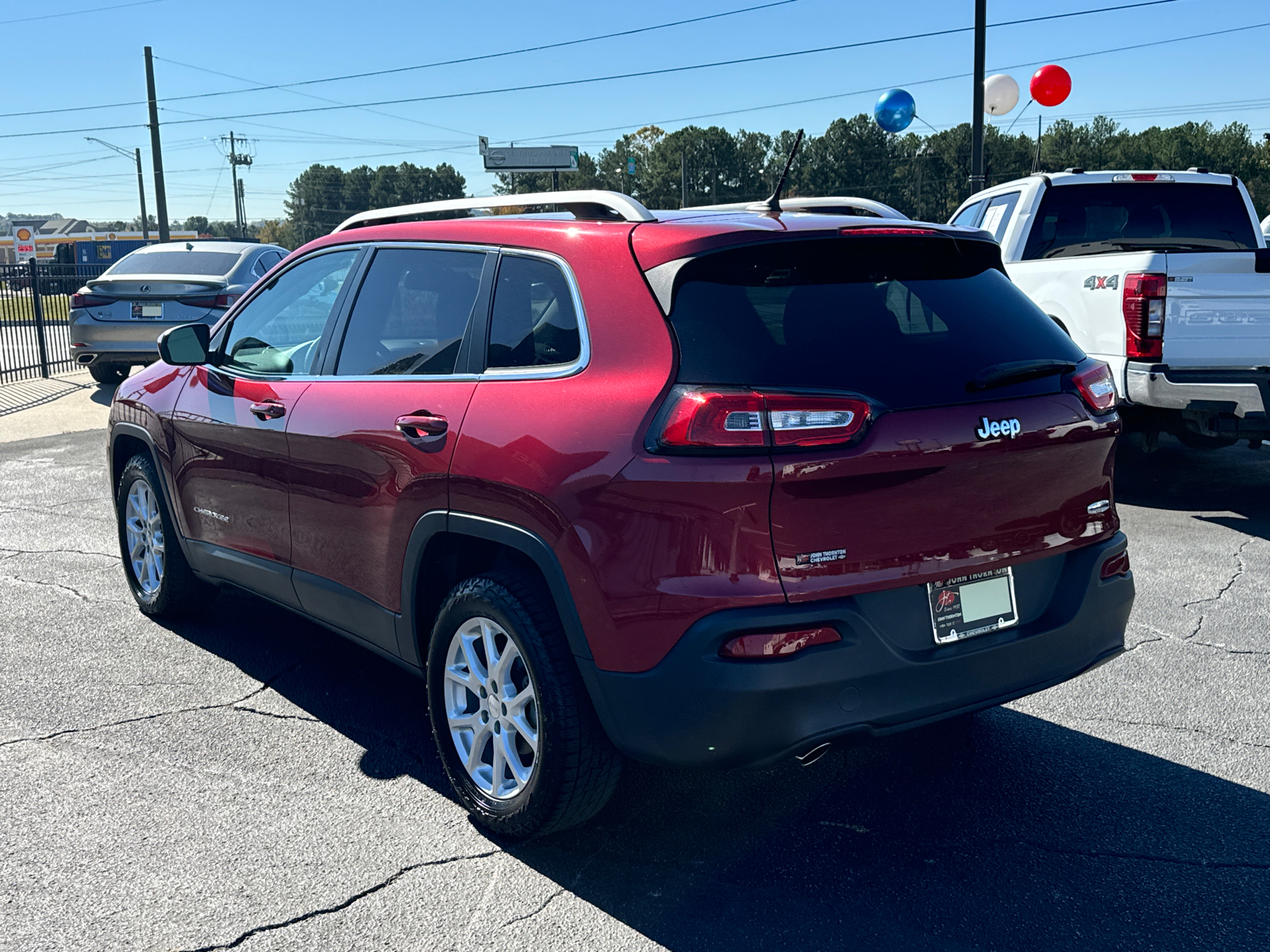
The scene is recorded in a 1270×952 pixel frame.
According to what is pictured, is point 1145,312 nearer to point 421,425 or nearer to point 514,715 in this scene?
point 421,425

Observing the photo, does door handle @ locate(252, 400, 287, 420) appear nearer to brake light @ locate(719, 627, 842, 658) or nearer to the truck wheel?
the truck wheel

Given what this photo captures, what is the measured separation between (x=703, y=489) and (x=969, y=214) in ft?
28.6

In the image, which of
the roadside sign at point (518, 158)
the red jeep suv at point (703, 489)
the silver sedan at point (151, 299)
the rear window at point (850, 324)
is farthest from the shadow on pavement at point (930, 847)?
the roadside sign at point (518, 158)

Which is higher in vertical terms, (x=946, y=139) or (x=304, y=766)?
(x=946, y=139)

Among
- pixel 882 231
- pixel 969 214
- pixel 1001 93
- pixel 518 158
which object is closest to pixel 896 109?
pixel 1001 93

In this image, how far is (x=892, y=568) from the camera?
9.38ft

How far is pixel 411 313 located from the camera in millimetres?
3811

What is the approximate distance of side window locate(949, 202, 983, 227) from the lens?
10398 mm

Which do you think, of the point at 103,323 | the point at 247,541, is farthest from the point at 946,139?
the point at 247,541

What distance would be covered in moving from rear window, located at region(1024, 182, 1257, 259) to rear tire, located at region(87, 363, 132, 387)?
1178 cm

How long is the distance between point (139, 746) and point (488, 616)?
161 cm

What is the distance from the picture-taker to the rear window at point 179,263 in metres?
13.6

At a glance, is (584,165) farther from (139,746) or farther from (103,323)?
(139,746)

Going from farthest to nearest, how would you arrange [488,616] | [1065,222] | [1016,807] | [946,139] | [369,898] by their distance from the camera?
[946,139] → [1065,222] → [1016,807] → [488,616] → [369,898]
